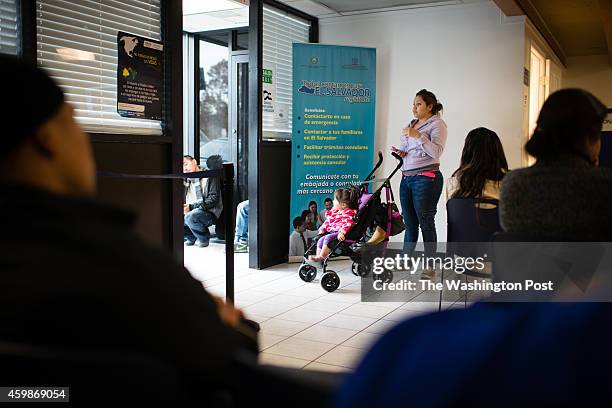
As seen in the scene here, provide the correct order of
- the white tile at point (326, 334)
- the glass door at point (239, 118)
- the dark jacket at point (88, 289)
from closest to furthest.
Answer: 1. the dark jacket at point (88, 289)
2. the white tile at point (326, 334)
3. the glass door at point (239, 118)

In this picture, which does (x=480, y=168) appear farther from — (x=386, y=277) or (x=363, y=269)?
(x=363, y=269)

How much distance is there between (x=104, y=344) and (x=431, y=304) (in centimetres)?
417

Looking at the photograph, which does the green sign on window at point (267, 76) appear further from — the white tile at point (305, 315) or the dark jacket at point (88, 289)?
the dark jacket at point (88, 289)

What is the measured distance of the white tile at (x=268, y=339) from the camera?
377 cm

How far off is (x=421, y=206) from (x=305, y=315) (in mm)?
1747

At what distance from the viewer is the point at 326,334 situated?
399cm

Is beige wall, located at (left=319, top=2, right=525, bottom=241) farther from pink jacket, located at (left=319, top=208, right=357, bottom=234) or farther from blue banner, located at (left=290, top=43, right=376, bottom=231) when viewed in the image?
pink jacket, located at (left=319, top=208, right=357, bottom=234)

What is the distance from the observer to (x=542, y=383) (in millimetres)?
531

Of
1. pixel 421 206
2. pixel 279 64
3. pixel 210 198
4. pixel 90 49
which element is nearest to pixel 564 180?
pixel 90 49

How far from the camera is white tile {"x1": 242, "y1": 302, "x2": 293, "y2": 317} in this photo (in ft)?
14.8

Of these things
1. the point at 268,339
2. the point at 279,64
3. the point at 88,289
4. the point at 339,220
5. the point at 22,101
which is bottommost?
the point at 268,339

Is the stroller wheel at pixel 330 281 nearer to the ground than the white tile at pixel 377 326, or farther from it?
farther from it

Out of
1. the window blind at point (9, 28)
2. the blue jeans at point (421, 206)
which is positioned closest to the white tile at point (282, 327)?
the blue jeans at point (421, 206)

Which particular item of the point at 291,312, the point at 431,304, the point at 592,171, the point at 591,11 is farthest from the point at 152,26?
the point at 591,11
